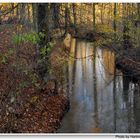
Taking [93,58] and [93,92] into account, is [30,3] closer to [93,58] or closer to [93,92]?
[93,58]

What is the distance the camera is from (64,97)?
5.60m

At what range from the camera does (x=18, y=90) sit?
14.2ft

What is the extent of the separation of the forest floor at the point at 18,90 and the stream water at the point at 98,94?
1.34ft

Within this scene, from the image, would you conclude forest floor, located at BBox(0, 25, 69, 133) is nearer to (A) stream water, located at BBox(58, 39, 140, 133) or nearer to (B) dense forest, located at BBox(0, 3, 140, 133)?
(B) dense forest, located at BBox(0, 3, 140, 133)

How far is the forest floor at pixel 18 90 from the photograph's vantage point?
13.8 ft

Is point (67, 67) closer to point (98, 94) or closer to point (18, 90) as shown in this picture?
point (98, 94)

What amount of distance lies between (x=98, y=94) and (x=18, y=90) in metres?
1.72

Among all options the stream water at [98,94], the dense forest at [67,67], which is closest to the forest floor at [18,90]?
the dense forest at [67,67]

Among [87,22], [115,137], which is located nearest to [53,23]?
[87,22]

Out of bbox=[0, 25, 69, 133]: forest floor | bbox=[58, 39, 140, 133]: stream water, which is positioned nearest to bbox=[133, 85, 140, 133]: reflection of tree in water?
bbox=[58, 39, 140, 133]: stream water

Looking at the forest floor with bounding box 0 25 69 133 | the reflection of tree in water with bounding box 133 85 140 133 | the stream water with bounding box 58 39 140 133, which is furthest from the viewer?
the reflection of tree in water with bounding box 133 85 140 133

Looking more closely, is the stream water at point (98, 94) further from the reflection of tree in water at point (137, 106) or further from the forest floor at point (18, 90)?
the forest floor at point (18, 90)

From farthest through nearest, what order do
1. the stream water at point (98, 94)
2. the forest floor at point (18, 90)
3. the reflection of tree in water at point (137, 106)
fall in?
1. the reflection of tree in water at point (137, 106)
2. the stream water at point (98, 94)
3. the forest floor at point (18, 90)

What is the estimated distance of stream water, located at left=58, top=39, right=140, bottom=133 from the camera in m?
4.94
